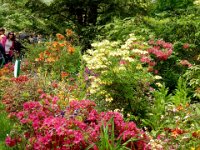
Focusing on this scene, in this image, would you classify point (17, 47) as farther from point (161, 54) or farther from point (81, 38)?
point (161, 54)

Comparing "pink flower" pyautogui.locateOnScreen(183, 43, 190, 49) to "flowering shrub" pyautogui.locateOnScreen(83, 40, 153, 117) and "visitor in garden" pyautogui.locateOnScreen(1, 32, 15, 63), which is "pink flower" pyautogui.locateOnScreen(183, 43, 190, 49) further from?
"visitor in garden" pyautogui.locateOnScreen(1, 32, 15, 63)

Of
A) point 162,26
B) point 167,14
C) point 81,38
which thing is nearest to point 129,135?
point 162,26

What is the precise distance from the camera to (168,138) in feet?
18.0

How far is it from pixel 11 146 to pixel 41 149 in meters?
0.68

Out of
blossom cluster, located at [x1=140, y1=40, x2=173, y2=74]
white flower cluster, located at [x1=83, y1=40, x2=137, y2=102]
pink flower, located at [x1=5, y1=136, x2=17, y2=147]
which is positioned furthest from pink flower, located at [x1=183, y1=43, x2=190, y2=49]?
pink flower, located at [x1=5, y1=136, x2=17, y2=147]

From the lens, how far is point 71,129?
5.09 m

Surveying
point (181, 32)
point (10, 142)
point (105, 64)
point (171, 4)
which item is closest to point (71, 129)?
point (10, 142)

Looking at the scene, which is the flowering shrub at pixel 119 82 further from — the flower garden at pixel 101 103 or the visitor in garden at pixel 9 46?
the visitor in garden at pixel 9 46

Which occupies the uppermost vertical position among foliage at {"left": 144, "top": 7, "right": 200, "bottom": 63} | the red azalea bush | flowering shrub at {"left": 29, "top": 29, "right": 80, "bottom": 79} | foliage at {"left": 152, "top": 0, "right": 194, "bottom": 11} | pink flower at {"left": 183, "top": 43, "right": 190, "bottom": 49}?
foliage at {"left": 152, "top": 0, "right": 194, "bottom": 11}

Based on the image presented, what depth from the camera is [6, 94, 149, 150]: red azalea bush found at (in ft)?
16.4

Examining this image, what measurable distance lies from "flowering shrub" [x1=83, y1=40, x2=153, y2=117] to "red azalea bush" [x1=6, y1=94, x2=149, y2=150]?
1640 mm

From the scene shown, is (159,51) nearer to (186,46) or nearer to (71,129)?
(186,46)

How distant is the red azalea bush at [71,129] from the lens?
4984 millimetres

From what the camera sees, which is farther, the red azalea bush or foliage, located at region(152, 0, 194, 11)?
foliage, located at region(152, 0, 194, 11)
